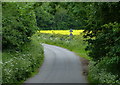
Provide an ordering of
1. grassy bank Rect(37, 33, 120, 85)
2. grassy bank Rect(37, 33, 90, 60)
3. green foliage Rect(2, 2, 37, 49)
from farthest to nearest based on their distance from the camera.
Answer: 1. grassy bank Rect(37, 33, 90, 60)
2. green foliage Rect(2, 2, 37, 49)
3. grassy bank Rect(37, 33, 120, 85)

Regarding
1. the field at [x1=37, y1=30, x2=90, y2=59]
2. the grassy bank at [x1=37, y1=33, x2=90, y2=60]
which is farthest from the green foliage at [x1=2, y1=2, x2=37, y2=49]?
the grassy bank at [x1=37, y1=33, x2=90, y2=60]

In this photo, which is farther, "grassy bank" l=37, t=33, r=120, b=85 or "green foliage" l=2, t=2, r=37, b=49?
"green foliage" l=2, t=2, r=37, b=49

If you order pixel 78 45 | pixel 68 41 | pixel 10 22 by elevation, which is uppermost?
pixel 10 22

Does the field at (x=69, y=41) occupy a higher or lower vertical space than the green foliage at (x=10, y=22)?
lower

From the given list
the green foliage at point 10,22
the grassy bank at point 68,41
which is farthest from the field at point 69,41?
the green foliage at point 10,22

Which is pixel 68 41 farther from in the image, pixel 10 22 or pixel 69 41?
pixel 10 22

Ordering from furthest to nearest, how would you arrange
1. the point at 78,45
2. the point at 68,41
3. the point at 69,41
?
the point at 68,41
the point at 69,41
the point at 78,45

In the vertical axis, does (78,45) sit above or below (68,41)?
above

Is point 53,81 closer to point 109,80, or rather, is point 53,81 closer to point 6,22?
point 109,80

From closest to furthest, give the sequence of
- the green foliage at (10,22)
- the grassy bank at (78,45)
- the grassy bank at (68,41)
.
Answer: the grassy bank at (78,45) → the green foliage at (10,22) → the grassy bank at (68,41)

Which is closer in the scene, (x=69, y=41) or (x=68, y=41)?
(x=69, y=41)

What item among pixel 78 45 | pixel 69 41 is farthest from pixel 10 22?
pixel 69 41

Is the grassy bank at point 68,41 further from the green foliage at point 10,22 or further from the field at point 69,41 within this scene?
the green foliage at point 10,22

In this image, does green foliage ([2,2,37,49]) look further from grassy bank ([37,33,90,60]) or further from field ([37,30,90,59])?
grassy bank ([37,33,90,60])
